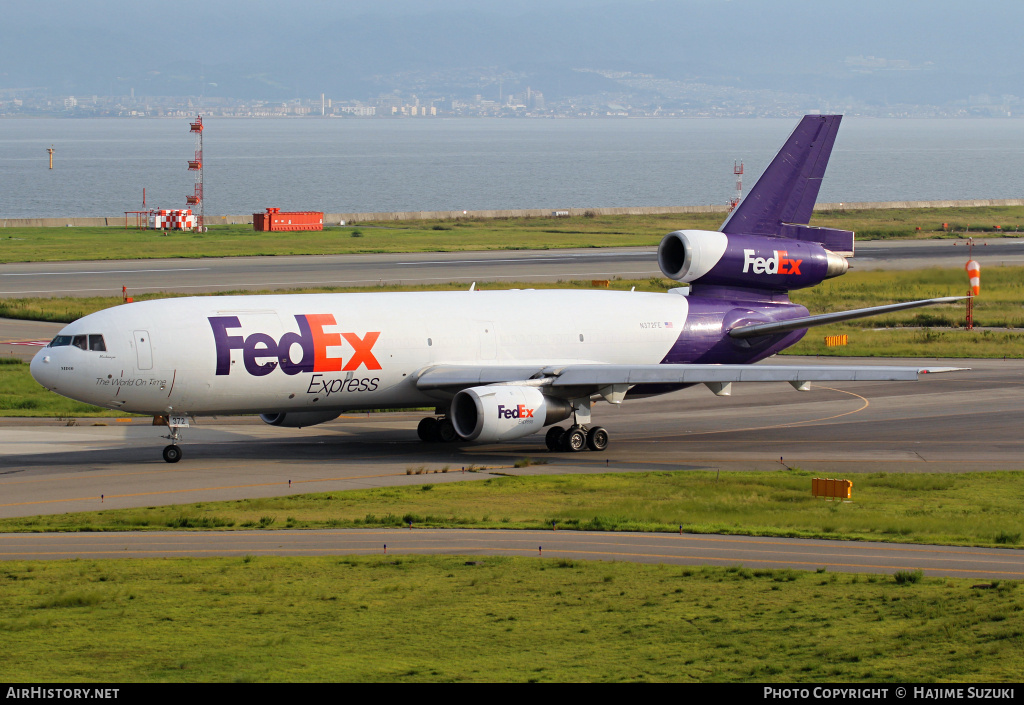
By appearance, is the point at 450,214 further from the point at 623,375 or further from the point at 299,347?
the point at 299,347

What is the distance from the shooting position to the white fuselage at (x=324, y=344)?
3881 centimetres

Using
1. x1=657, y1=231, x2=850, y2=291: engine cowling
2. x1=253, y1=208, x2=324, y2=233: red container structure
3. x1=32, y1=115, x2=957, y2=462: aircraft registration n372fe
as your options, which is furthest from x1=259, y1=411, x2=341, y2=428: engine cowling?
x1=253, y1=208, x2=324, y2=233: red container structure

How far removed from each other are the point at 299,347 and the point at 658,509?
14.0 meters

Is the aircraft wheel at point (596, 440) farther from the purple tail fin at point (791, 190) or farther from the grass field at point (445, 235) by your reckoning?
the grass field at point (445, 235)

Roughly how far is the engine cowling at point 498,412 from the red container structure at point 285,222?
9825 cm

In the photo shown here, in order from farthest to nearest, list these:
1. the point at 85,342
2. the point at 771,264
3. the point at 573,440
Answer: the point at 771,264 → the point at 573,440 → the point at 85,342

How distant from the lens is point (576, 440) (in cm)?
4397

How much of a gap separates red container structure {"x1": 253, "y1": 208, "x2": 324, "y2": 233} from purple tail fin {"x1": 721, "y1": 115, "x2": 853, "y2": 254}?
9376 cm

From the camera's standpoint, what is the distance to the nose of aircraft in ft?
126

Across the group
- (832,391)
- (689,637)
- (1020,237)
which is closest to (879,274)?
(832,391)

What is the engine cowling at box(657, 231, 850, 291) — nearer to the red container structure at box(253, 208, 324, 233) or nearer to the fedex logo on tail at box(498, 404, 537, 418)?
the fedex logo on tail at box(498, 404, 537, 418)

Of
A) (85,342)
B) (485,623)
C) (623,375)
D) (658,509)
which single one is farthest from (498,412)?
(485,623)

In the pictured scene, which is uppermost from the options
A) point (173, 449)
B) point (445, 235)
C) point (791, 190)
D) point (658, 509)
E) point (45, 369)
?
point (445, 235)

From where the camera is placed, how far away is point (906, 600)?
24125 millimetres
